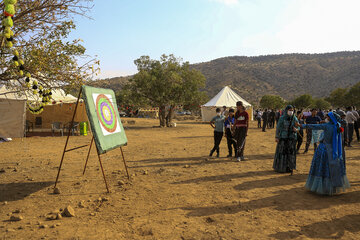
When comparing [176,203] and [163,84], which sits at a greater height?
[163,84]

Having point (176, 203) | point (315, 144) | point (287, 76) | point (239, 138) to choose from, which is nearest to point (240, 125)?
point (239, 138)

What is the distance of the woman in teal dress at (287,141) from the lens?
727 cm

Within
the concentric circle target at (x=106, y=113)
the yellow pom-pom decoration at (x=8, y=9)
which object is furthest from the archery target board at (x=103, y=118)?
the yellow pom-pom decoration at (x=8, y=9)

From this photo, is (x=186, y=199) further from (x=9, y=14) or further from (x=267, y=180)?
(x=9, y=14)

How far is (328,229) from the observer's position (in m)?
4.05

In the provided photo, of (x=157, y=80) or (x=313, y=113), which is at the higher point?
(x=157, y=80)

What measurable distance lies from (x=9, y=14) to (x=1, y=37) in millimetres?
1137

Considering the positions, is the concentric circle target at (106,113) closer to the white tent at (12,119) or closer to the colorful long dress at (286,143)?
the colorful long dress at (286,143)

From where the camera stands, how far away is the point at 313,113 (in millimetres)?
10383

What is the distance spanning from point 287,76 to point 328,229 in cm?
8111

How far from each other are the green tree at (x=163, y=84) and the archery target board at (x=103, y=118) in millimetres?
17850

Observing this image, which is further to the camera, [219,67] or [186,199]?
[219,67]

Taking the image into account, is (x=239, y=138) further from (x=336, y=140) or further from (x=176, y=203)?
(x=176, y=203)

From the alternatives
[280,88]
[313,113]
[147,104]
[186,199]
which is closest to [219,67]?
[280,88]
